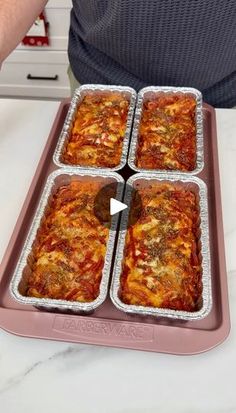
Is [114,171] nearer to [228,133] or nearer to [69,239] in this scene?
[69,239]

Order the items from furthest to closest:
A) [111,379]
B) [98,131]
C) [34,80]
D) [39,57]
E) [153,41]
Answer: [34,80] < [39,57] < [98,131] < [153,41] < [111,379]

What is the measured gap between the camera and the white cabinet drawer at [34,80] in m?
2.69

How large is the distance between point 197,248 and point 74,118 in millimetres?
616

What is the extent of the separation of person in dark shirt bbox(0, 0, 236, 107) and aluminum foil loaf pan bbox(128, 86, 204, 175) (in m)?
0.04

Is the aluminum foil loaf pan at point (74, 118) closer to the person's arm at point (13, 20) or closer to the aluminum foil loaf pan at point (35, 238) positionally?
the aluminum foil loaf pan at point (35, 238)

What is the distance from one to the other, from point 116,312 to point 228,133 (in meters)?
0.73

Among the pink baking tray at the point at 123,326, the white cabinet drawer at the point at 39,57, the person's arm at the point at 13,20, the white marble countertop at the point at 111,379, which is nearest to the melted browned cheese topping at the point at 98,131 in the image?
the person's arm at the point at 13,20

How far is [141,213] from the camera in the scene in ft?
3.59

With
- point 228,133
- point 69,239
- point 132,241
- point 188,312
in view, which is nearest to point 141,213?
point 132,241

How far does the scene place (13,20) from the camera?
1.25 metres

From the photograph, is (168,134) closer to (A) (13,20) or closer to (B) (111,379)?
(A) (13,20)

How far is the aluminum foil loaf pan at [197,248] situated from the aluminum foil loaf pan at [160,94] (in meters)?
0.03

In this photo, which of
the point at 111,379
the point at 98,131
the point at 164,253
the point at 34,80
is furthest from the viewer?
the point at 34,80
